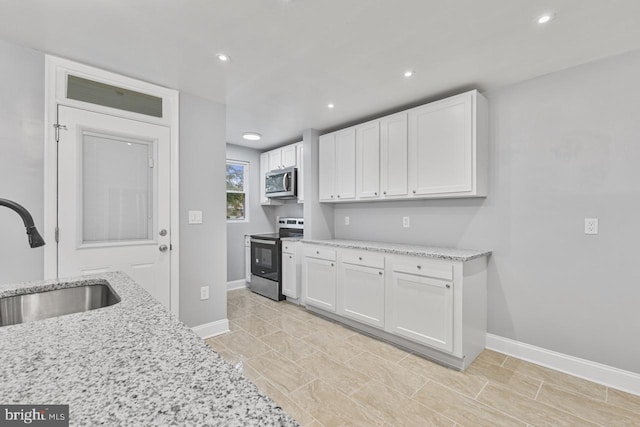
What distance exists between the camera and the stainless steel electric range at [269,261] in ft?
13.3

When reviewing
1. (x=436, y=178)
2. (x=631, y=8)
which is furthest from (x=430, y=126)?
(x=631, y=8)

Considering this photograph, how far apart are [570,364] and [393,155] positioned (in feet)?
7.57

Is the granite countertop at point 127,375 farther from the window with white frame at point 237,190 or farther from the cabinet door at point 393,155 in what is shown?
the window with white frame at point 237,190

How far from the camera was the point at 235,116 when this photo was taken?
11.1ft

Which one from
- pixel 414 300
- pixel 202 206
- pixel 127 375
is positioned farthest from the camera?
pixel 202 206

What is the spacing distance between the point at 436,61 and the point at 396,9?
0.70 metres

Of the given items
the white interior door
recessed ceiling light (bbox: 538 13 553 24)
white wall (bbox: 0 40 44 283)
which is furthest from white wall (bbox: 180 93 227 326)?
recessed ceiling light (bbox: 538 13 553 24)

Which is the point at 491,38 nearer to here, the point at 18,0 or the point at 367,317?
the point at 367,317

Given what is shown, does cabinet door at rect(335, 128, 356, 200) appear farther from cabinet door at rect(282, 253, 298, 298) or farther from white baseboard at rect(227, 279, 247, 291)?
white baseboard at rect(227, 279, 247, 291)

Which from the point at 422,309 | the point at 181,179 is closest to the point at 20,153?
the point at 181,179

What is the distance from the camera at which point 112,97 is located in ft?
7.83

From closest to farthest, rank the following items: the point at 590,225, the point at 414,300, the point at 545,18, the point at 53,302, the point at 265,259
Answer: the point at 53,302 < the point at 545,18 < the point at 590,225 < the point at 414,300 < the point at 265,259

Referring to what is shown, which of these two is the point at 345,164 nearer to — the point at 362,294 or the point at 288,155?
the point at 288,155

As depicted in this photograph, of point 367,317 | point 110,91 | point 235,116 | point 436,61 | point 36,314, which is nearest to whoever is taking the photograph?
point 36,314
